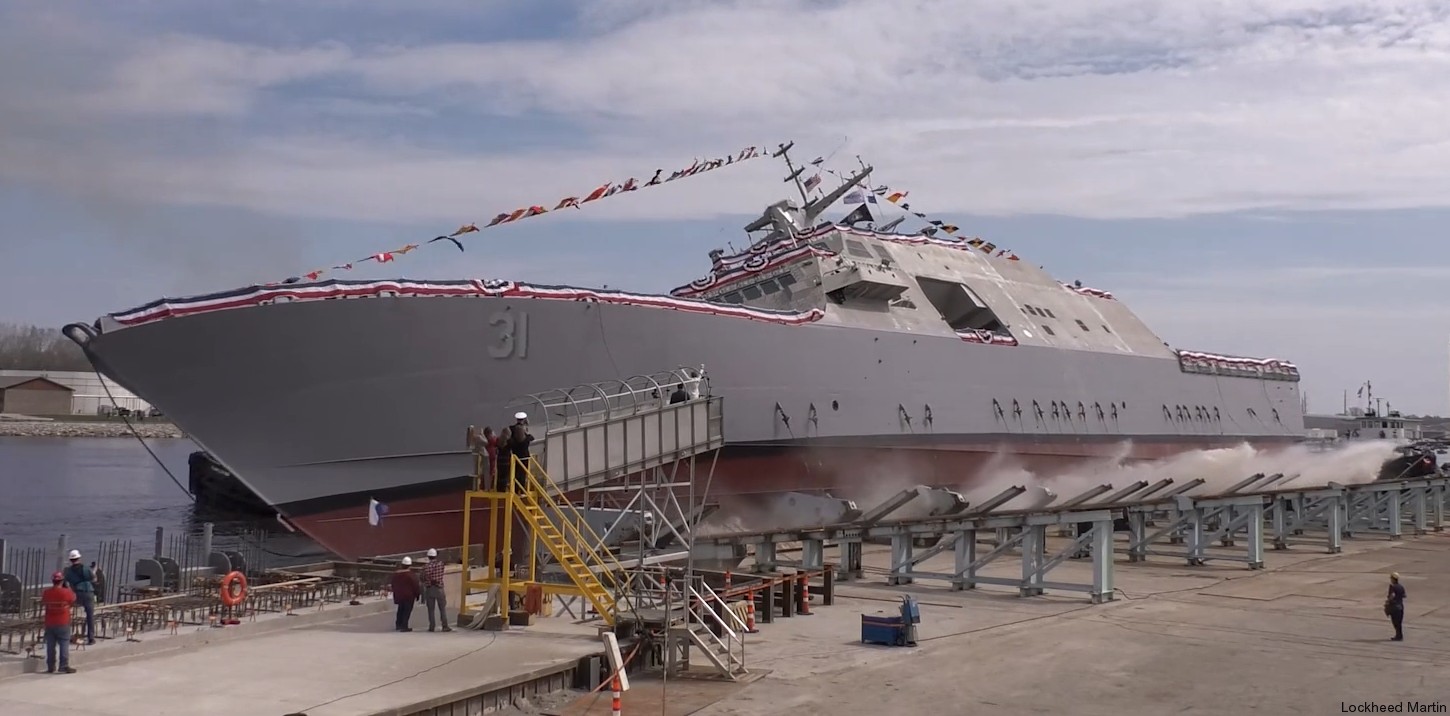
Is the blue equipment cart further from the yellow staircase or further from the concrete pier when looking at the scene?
the concrete pier

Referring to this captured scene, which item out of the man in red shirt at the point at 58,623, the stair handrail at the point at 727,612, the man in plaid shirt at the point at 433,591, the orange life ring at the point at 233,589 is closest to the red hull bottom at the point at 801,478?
the stair handrail at the point at 727,612

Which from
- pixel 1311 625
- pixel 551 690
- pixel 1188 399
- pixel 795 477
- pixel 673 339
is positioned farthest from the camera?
pixel 1188 399

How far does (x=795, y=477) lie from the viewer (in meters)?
23.9

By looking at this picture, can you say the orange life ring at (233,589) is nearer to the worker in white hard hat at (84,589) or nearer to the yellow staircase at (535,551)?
the worker in white hard hat at (84,589)

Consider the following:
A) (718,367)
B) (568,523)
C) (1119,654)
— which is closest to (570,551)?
(568,523)

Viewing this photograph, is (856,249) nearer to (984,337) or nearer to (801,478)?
(984,337)

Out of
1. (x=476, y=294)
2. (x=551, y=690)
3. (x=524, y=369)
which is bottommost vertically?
(x=551, y=690)

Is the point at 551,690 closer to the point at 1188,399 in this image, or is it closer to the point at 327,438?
the point at 327,438

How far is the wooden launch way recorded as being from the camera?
17266mm

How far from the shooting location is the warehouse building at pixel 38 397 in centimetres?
11006

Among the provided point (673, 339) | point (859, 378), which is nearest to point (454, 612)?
point (673, 339)

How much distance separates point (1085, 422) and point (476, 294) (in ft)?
64.9

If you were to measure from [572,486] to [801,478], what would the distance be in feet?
34.8

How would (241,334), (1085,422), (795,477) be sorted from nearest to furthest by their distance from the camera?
(241,334), (795,477), (1085,422)
